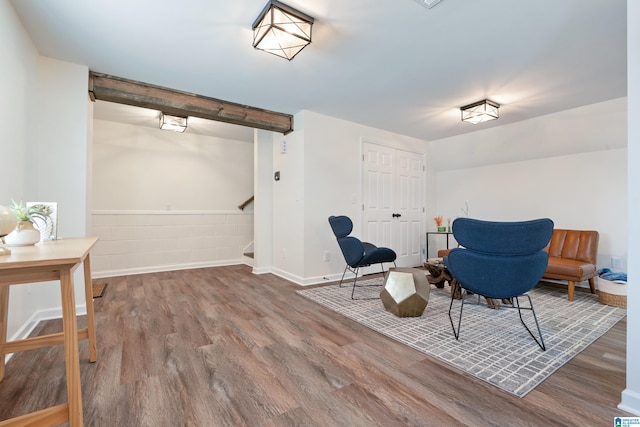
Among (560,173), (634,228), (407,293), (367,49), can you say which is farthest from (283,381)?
(560,173)

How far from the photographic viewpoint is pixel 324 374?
64.6 inches

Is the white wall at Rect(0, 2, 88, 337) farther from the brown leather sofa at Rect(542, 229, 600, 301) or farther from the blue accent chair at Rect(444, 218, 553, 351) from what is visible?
the brown leather sofa at Rect(542, 229, 600, 301)

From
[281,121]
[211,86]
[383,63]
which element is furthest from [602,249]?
[211,86]

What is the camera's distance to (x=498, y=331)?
2236 millimetres

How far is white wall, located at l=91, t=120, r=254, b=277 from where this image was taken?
4.34 m

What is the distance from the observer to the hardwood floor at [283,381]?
50.9 inches

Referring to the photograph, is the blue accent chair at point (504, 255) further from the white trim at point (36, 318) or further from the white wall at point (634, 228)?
the white trim at point (36, 318)

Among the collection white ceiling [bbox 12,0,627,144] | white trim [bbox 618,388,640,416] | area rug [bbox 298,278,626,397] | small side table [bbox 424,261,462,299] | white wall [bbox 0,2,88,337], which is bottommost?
area rug [bbox 298,278,626,397]

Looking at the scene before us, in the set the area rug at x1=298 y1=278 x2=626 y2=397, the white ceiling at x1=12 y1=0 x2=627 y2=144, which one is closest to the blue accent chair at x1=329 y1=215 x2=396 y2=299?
the area rug at x1=298 y1=278 x2=626 y2=397

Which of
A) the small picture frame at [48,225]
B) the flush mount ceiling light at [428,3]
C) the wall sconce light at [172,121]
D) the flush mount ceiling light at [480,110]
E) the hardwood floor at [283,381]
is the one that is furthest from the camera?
the wall sconce light at [172,121]

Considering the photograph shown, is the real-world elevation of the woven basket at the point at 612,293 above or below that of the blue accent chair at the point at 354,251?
below

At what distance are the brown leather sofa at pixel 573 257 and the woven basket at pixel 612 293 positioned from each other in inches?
6.7

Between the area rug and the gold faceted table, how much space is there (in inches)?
3.0

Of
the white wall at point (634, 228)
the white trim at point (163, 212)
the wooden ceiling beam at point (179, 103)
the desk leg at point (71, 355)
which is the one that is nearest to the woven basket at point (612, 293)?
the white wall at point (634, 228)
